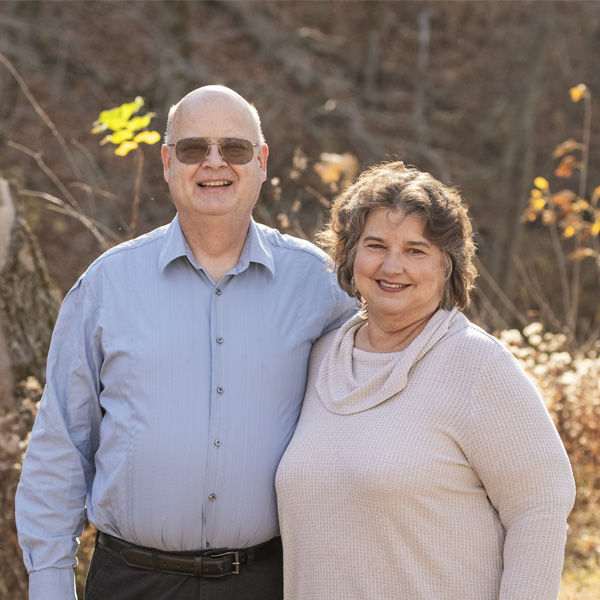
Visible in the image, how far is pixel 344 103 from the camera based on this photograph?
11320 mm

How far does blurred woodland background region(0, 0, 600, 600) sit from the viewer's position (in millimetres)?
9812

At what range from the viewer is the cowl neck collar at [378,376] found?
2449 mm

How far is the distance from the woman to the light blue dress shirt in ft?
0.45

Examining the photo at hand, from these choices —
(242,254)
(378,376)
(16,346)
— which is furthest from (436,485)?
(16,346)

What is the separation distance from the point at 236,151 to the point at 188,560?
1.32m

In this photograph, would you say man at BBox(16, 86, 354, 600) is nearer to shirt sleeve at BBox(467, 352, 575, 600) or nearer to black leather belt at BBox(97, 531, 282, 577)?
black leather belt at BBox(97, 531, 282, 577)

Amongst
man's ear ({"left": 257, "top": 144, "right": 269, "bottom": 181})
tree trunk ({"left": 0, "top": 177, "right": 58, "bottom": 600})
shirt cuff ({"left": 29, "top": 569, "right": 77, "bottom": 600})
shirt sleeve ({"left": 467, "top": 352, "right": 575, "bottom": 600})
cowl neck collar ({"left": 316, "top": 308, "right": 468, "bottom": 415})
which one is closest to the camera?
shirt sleeve ({"left": 467, "top": 352, "right": 575, "bottom": 600})

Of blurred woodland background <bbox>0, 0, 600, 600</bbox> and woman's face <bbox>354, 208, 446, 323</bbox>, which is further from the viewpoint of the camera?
blurred woodland background <bbox>0, 0, 600, 600</bbox>

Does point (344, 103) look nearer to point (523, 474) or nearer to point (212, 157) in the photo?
point (212, 157)

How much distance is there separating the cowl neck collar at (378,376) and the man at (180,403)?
150mm

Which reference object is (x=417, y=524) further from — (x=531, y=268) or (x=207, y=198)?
(x=531, y=268)

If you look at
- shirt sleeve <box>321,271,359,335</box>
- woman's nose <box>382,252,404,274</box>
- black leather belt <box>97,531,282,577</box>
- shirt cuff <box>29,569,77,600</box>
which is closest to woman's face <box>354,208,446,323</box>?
woman's nose <box>382,252,404,274</box>

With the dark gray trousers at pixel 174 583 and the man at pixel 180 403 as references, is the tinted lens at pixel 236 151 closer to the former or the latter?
the man at pixel 180 403

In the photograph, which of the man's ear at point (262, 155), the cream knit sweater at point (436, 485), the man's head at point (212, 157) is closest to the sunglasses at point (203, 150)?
the man's head at point (212, 157)
